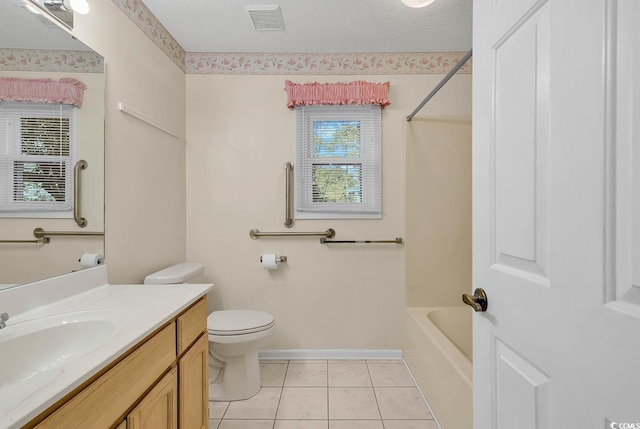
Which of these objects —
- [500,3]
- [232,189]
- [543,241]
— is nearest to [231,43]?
[232,189]

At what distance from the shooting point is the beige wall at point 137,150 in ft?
4.71

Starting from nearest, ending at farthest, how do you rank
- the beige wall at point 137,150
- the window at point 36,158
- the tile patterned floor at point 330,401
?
1. the window at point 36,158
2. the beige wall at point 137,150
3. the tile patterned floor at point 330,401

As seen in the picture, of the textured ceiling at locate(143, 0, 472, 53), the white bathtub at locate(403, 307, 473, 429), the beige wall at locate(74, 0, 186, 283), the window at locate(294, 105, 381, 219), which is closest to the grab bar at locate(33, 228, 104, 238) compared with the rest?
the beige wall at locate(74, 0, 186, 283)

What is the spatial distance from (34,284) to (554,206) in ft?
5.27

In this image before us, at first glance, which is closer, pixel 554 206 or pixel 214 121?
pixel 554 206

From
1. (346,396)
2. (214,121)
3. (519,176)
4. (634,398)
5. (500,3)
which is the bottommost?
(346,396)

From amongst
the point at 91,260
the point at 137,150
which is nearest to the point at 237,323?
the point at 91,260

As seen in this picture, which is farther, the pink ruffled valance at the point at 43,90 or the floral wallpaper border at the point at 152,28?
the floral wallpaper border at the point at 152,28

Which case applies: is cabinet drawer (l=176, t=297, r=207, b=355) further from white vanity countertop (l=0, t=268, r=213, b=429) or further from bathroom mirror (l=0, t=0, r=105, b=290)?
bathroom mirror (l=0, t=0, r=105, b=290)

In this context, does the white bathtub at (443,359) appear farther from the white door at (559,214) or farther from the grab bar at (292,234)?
the grab bar at (292,234)

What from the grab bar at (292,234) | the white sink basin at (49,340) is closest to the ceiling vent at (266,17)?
the grab bar at (292,234)

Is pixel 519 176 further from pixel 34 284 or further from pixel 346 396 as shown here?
pixel 346 396

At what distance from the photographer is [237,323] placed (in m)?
1.78

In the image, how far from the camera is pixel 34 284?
103 cm
